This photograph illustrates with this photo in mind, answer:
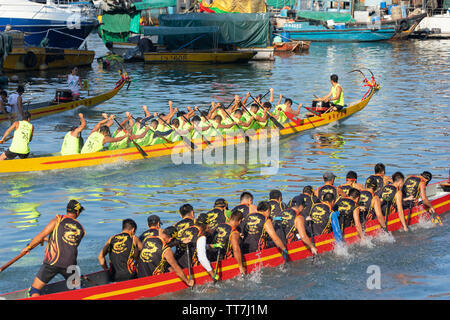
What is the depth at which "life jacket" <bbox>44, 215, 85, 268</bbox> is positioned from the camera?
11.7m

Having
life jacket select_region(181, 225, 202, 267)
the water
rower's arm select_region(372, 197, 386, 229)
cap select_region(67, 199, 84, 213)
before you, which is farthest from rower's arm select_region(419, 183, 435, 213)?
cap select_region(67, 199, 84, 213)

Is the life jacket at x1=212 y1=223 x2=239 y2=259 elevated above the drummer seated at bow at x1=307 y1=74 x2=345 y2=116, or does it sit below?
below

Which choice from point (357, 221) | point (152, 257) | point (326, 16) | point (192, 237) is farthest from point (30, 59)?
point (326, 16)

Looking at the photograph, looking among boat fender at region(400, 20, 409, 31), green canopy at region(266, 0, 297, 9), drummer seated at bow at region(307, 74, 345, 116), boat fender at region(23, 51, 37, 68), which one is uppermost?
green canopy at region(266, 0, 297, 9)

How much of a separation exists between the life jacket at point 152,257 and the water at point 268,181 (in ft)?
2.68

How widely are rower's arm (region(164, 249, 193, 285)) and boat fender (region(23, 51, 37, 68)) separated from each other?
38184 millimetres

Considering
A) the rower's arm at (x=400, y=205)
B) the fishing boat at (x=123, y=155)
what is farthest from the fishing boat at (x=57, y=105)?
the rower's arm at (x=400, y=205)

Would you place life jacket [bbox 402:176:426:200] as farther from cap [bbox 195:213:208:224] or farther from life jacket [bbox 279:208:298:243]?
cap [bbox 195:213:208:224]

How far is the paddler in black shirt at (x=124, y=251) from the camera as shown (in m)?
12.2

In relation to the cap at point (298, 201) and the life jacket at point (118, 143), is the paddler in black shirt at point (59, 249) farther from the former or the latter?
the life jacket at point (118, 143)

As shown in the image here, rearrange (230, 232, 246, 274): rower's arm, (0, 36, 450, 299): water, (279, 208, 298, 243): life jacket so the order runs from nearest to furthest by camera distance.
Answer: (230, 232, 246, 274): rower's arm < (0, 36, 450, 299): water < (279, 208, 298, 243): life jacket

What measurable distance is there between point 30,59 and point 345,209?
123 ft
